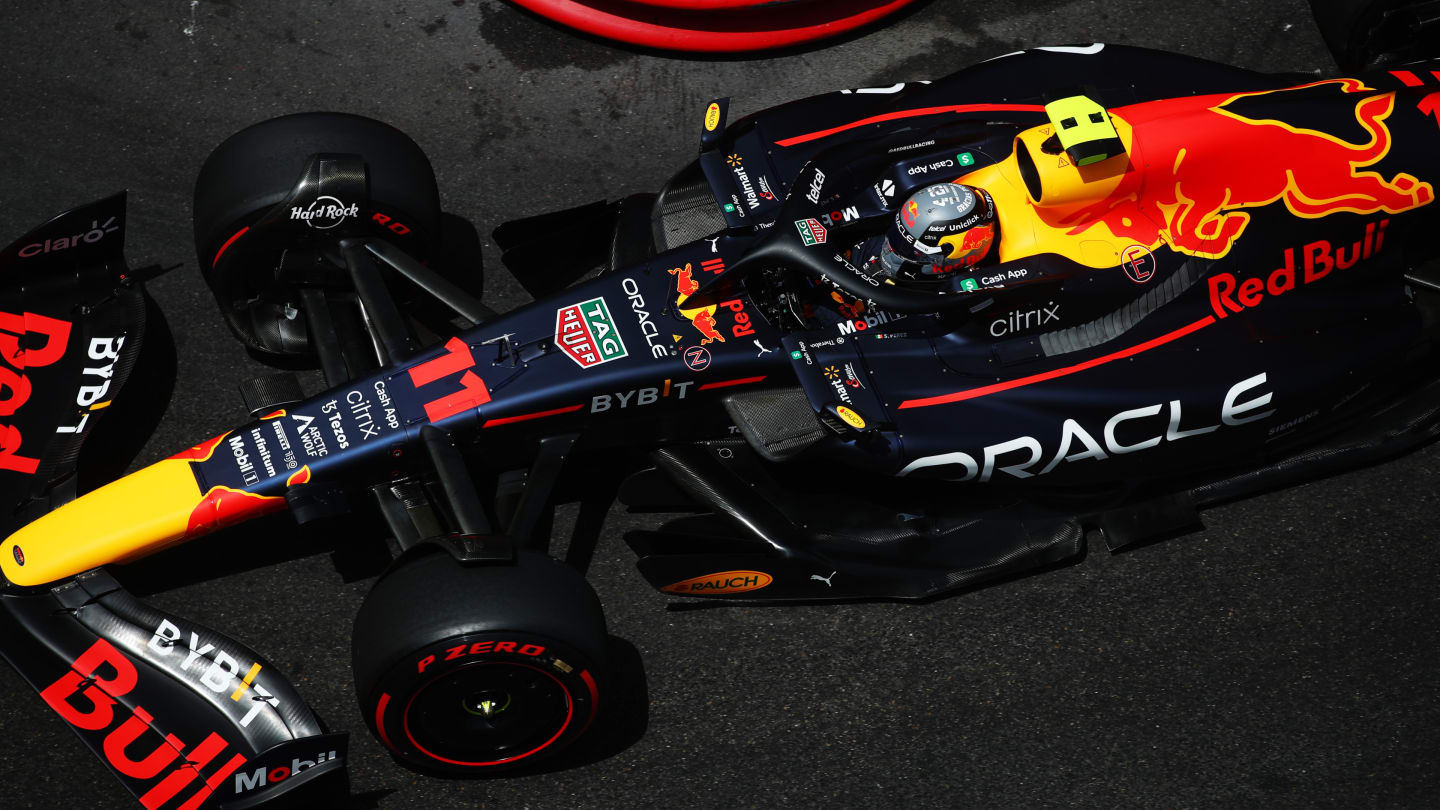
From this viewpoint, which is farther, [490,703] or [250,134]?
[250,134]

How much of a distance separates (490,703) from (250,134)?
2.54 meters

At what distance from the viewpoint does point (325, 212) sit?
524 centimetres

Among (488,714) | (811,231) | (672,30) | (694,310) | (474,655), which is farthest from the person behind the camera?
(672,30)

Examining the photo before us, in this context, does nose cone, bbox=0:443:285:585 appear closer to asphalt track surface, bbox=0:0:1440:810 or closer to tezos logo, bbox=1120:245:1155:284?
asphalt track surface, bbox=0:0:1440:810

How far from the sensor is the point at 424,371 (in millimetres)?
4855

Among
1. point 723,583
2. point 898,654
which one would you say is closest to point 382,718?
point 723,583

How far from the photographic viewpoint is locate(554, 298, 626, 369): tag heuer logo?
16.0 ft

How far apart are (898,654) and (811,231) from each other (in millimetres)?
1704

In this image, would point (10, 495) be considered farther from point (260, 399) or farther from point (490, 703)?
point (490, 703)

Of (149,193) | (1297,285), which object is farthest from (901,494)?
(149,193)

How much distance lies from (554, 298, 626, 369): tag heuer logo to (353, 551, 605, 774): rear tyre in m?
0.81

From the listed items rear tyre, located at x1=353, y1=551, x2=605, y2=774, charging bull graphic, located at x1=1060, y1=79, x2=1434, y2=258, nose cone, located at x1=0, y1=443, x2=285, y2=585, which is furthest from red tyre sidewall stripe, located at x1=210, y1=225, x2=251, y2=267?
charging bull graphic, located at x1=1060, y1=79, x2=1434, y2=258

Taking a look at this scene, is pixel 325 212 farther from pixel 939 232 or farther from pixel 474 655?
pixel 939 232

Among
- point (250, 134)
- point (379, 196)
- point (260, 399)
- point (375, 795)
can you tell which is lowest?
point (375, 795)
